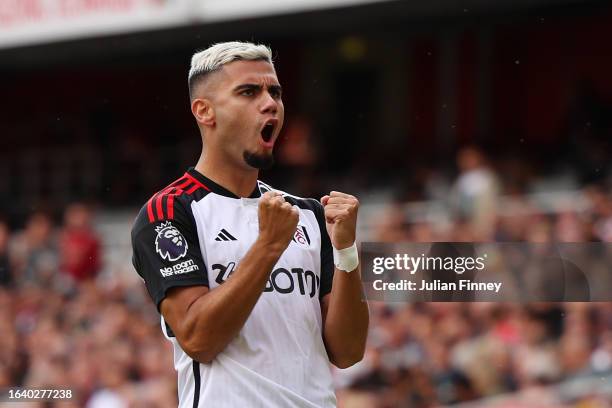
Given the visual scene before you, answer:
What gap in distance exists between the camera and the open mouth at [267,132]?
338 centimetres

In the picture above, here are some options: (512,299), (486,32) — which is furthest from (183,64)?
(512,299)

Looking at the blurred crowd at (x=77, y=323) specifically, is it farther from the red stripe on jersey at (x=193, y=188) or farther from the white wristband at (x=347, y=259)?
the white wristband at (x=347, y=259)

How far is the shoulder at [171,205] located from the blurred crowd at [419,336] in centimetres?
305

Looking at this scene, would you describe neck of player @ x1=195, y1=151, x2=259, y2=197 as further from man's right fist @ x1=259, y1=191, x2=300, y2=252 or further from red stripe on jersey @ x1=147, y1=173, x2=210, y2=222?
man's right fist @ x1=259, y1=191, x2=300, y2=252

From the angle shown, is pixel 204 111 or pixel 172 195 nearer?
pixel 172 195

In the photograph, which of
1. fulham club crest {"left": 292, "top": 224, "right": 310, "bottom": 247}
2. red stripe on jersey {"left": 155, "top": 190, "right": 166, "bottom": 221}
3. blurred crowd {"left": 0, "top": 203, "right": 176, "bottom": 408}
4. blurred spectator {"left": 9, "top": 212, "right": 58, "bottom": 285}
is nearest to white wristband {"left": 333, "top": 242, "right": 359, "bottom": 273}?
fulham club crest {"left": 292, "top": 224, "right": 310, "bottom": 247}

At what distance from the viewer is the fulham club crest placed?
11.3 ft

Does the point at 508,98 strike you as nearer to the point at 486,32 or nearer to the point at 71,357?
the point at 486,32

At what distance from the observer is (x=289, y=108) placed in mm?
12953

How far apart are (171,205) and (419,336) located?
4.71 meters

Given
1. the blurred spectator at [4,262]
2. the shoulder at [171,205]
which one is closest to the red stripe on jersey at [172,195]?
the shoulder at [171,205]

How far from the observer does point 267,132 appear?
134 inches

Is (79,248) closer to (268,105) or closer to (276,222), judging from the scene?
(268,105)

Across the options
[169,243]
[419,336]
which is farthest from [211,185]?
[419,336]
